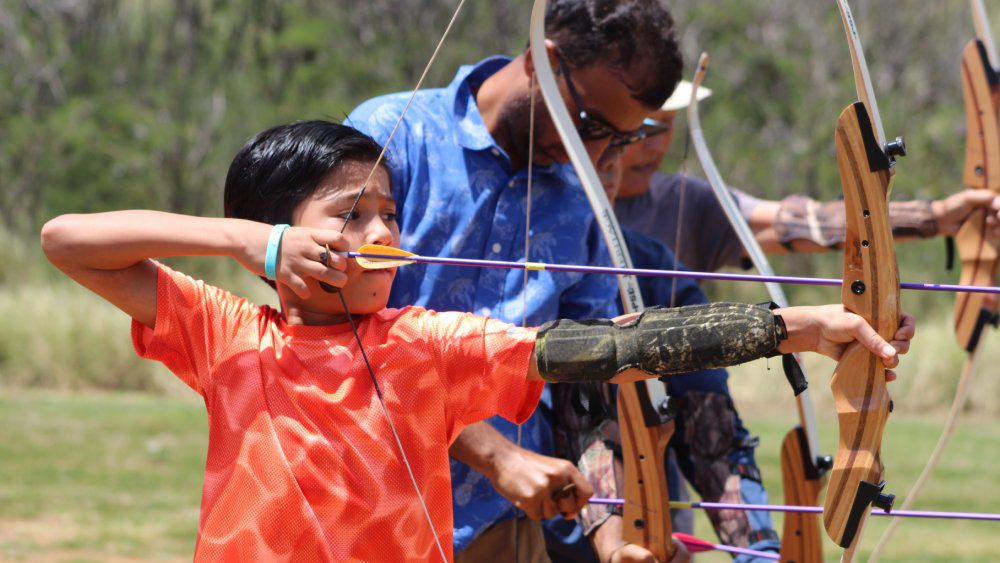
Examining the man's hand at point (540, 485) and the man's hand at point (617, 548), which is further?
the man's hand at point (617, 548)

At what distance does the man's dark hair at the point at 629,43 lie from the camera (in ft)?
8.96

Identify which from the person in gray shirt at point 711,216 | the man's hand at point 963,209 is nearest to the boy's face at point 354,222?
the person in gray shirt at point 711,216

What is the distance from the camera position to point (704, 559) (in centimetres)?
642

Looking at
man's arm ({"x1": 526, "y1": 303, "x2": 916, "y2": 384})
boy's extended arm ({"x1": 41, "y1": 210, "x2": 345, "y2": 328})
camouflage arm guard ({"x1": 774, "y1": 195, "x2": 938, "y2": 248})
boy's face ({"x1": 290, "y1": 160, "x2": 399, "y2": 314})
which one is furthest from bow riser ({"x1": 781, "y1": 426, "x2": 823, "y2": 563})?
boy's extended arm ({"x1": 41, "y1": 210, "x2": 345, "y2": 328})

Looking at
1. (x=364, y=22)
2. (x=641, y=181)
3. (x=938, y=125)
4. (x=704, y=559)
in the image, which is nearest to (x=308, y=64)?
(x=364, y=22)

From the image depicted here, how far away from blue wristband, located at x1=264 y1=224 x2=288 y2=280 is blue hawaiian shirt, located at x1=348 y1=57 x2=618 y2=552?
57 cm

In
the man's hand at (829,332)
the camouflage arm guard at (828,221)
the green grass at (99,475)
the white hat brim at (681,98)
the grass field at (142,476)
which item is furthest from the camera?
the grass field at (142,476)

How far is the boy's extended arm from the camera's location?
6.36 feet

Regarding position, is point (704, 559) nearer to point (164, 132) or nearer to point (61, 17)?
point (164, 132)

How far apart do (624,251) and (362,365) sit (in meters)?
→ 0.76

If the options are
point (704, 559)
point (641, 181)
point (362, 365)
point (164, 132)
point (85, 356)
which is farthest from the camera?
point (164, 132)

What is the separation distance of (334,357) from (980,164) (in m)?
1.94

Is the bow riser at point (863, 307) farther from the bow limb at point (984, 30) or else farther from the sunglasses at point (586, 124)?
the bow limb at point (984, 30)

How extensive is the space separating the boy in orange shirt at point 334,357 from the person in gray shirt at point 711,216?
1.52 meters
